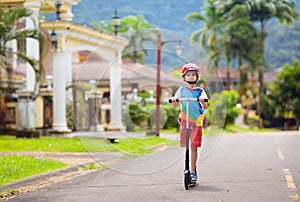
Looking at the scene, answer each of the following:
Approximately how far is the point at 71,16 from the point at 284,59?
7188cm

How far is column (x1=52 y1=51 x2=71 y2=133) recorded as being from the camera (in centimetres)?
2297

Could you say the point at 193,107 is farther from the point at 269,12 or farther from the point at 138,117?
the point at 269,12

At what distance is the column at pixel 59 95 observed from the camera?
23.0m

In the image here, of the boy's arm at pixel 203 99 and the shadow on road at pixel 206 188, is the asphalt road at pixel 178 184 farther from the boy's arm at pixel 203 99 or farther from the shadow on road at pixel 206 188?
the boy's arm at pixel 203 99

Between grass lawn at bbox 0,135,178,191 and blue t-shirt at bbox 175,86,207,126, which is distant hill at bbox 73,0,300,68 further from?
grass lawn at bbox 0,135,178,191

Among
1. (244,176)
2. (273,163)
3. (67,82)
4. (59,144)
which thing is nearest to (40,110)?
(67,82)

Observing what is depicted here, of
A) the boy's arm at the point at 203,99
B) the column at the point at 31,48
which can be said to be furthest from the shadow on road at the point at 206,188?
the column at the point at 31,48

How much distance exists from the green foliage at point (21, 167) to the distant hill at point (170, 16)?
3.63 m

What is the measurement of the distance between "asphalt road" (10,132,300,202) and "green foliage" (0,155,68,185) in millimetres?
910

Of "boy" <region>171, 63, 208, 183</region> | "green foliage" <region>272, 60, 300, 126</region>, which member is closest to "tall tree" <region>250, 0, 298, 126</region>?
"green foliage" <region>272, 60, 300, 126</region>

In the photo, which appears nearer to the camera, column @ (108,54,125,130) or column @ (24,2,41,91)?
column @ (24,2,41,91)

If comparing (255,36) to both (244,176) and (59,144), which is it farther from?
(244,176)

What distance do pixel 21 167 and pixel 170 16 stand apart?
158 ft

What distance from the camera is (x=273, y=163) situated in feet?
41.8
